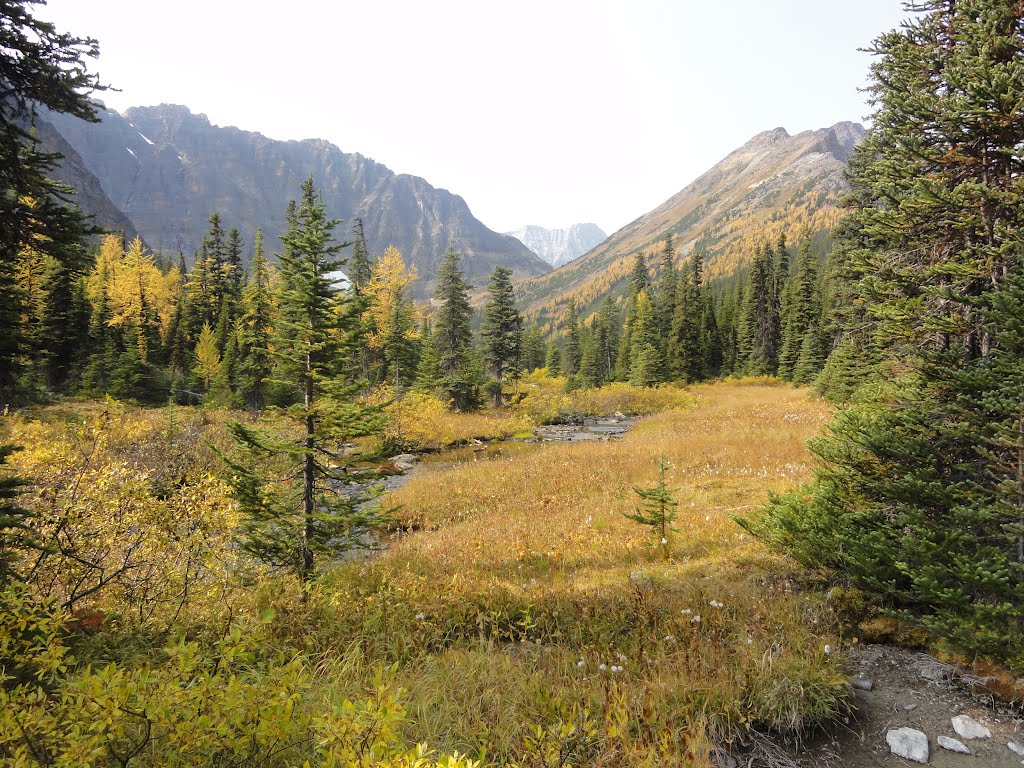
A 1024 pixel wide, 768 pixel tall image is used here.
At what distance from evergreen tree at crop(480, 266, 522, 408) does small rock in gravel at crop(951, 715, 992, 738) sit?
1326 inches

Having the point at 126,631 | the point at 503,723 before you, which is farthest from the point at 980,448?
the point at 126,631

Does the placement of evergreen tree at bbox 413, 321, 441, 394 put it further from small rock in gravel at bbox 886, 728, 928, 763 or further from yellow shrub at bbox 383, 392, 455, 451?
small rock in gravel at bbox 886, 728, 928, 763

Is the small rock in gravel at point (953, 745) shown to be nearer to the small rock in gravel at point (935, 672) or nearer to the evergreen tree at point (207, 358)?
the small rock in gravel at point (935, 672)

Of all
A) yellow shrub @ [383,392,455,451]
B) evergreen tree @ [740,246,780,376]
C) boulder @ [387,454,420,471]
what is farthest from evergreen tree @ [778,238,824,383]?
boulder @ [387,454,420,471]

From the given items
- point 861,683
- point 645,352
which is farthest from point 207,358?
point 861,683

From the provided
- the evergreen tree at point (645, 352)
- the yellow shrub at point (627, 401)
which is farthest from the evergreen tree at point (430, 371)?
the evergreen tree at point (645, 352)

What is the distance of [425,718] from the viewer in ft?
13.5

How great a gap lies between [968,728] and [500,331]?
3459 cm

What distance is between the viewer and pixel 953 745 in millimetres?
3934

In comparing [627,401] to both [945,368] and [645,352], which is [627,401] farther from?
[945,368]

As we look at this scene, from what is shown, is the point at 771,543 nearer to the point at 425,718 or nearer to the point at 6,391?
the point at 425,718

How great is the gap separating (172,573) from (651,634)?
19.3 feet

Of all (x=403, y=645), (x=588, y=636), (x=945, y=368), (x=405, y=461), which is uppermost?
(x=945, y=368)

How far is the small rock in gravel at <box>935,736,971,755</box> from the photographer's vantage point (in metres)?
3.89
